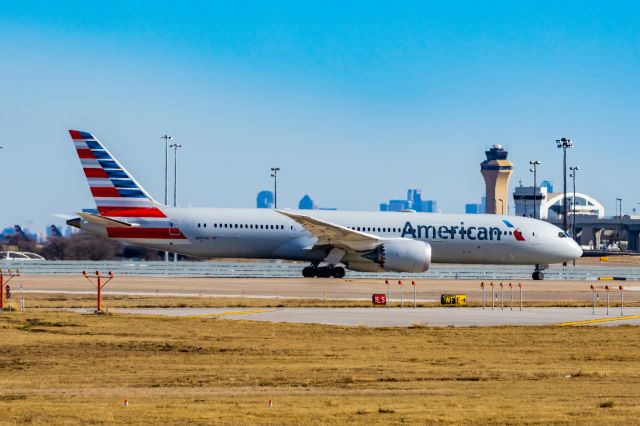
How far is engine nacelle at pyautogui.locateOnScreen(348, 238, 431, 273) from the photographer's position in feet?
172

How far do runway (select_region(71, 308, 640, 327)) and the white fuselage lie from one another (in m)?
20.0

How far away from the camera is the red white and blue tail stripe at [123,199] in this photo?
54.5m

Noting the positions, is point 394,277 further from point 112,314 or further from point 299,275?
point 112,314

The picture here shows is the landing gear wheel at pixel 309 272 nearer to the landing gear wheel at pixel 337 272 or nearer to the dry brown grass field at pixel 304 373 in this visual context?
the landing gear wheel at pixel 337 272

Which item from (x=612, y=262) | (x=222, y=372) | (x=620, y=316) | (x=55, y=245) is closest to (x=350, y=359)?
(x=222, y=372)

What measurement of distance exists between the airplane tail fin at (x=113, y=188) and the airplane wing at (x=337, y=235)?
6633 millimetres

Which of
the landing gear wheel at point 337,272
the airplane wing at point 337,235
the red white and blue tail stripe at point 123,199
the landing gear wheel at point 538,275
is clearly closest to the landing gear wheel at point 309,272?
the landing gear wheel at point 337,272

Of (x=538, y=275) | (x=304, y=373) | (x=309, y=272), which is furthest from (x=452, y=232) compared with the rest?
(x=304, y=373)

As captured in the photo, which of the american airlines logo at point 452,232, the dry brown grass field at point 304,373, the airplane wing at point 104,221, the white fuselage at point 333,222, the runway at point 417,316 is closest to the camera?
the dry brown grass field at point 304,373

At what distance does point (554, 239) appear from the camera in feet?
194

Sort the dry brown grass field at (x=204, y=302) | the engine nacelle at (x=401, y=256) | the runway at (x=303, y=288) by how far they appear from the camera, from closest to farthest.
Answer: the dry brown grass field at (x=204, y=302), the runway at (x=303, y=288), the engine nacelle at (x=401, y=256)

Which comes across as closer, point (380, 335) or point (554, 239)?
point (380, 335)

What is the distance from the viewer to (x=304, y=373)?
2020 centimetres

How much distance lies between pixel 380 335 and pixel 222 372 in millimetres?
7991
